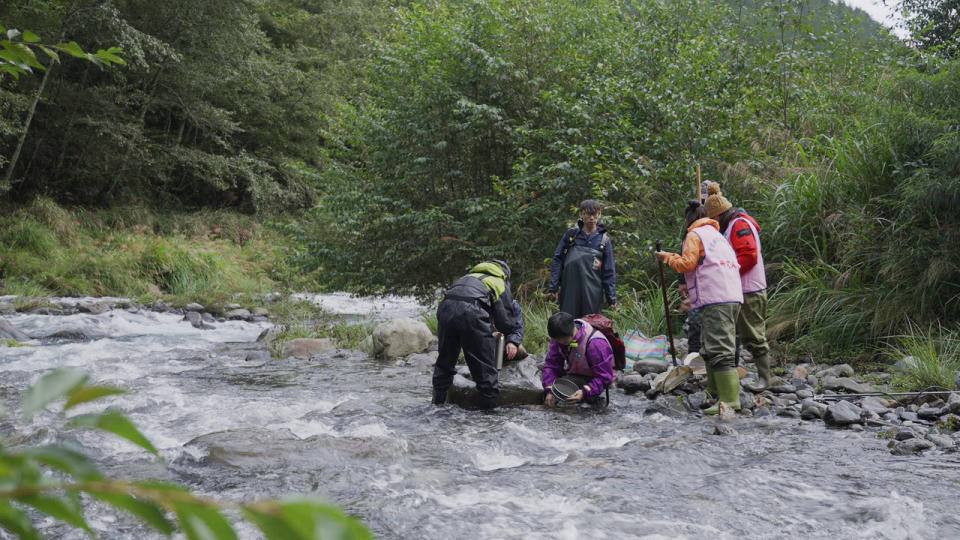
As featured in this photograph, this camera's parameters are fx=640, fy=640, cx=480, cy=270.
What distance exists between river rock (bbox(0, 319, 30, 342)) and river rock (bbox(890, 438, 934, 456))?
10.7 m

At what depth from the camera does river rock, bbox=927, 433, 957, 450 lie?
446 cm

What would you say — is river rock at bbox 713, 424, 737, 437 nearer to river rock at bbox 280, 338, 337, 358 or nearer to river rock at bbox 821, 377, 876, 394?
river rock at bbox 821, 377, 876, 394

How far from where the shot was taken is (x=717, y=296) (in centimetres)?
551

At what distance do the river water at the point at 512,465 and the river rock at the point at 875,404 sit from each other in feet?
1.71

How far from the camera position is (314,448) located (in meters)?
4.59

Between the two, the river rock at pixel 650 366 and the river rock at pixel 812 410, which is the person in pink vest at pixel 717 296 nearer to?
the river rock at pixel 812 410

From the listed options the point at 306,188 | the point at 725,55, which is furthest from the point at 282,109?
the point at 725,55

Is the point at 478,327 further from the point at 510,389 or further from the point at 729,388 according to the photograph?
the point at 729,388

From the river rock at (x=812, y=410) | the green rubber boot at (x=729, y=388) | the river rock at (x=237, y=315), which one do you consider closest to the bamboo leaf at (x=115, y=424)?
the green rubber boot at (x=729, y=388)

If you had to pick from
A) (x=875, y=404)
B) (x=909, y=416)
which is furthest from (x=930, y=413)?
(x=875, y=404)

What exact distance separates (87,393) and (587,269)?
644 centimetres

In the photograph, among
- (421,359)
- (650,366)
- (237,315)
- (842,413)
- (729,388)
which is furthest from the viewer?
→ (237,315)

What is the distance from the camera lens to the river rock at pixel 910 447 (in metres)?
4.43

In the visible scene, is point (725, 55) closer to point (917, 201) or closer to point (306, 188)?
point (917, 201)
